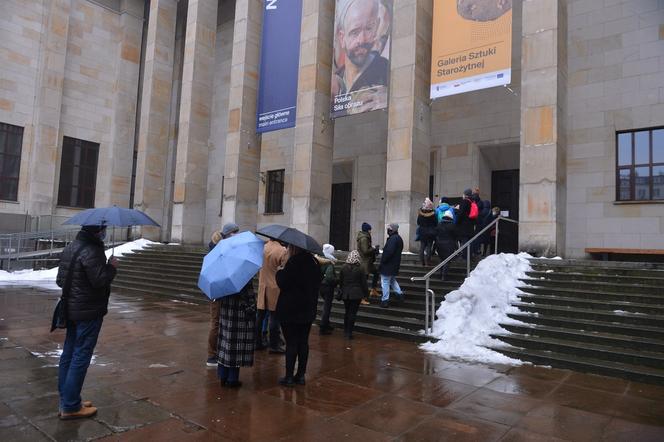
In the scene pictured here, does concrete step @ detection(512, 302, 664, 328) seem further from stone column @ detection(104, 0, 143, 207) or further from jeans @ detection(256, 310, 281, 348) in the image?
stone column @ detection(104, 0, 143, 207)

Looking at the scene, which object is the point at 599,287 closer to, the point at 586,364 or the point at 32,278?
the point at 586,364

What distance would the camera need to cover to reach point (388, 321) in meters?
8.85

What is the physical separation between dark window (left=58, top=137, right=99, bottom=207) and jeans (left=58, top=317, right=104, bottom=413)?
75.0ft

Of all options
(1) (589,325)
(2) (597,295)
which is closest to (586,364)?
(1) (589,325)

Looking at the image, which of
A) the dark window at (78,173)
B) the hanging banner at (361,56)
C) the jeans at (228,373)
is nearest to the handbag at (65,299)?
the jeans at (228,373)

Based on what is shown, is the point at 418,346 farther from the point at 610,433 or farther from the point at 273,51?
the point at 273,51

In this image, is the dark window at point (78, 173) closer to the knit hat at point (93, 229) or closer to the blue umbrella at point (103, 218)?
the blue umbrella at point (103, 218)

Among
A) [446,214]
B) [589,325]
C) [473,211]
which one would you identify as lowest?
[589,325]

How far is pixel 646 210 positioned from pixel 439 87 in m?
6.73

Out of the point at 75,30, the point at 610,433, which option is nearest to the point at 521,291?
the point at 610,433

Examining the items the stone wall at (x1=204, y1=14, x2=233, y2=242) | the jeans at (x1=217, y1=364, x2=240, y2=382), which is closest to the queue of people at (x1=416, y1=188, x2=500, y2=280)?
the jeans at (x1=217, y1=364, x2=240, y2=382)

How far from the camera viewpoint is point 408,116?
14.6 metres

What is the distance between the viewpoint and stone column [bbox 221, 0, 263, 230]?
19609 mm

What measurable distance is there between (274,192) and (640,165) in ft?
48.6
